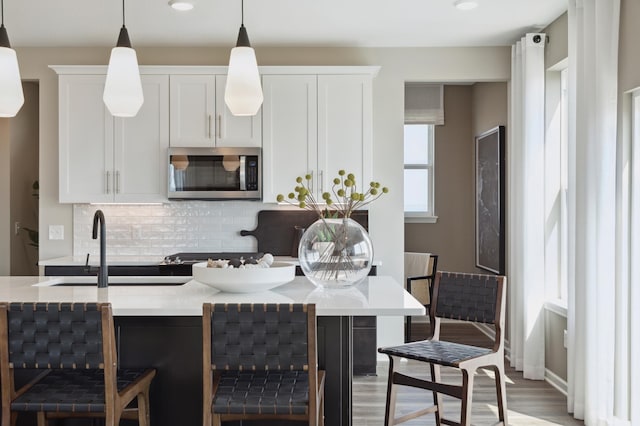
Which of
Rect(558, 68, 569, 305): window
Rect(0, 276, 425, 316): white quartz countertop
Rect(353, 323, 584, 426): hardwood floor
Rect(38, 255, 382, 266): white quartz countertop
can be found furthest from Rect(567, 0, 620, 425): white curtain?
Rect(38, 255, 382, 266): white quartz countertop

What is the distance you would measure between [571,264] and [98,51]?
3.96 m

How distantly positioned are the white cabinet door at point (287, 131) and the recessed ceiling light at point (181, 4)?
0.97 metres

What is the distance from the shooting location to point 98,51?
5.28 metres

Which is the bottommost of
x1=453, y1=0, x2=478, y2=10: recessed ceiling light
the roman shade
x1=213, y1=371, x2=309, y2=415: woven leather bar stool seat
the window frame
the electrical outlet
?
x1=213, y1=371, x2=309, y2=415: woven leather bar stool seat

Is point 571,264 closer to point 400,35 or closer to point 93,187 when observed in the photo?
point 400,35

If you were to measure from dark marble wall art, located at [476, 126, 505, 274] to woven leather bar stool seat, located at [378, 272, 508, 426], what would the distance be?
7.74 feet

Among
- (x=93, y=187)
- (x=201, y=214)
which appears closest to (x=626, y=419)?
(x=201, y=214)

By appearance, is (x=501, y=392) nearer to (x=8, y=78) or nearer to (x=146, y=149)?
Result: (x=8, y=78)

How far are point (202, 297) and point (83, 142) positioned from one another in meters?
2.83

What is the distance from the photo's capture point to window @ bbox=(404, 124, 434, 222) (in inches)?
276

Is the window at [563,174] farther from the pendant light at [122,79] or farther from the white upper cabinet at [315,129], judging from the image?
the pendant light at [122,79]

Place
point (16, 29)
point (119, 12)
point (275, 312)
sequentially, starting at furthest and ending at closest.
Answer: point (16, 29) < point (119, 12) < point (275, 312)

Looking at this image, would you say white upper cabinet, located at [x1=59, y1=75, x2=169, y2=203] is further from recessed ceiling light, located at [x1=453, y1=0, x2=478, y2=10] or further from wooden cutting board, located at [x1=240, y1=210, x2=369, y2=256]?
recessed ceiling light, located at [x1=453, y1=0, x2=478, y2=10]

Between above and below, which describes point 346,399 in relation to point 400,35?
below
